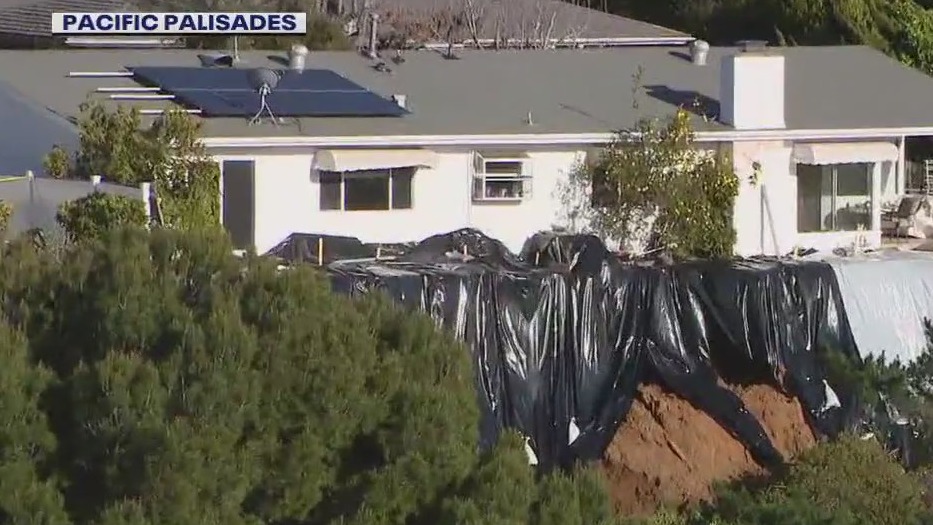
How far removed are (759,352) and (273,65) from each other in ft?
32.2

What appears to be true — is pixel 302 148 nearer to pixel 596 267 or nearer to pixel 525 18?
pixel 596 267

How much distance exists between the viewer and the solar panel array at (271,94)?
24703mm

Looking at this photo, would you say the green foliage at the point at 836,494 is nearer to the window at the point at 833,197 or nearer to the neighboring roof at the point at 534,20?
the window at the point at 833,197

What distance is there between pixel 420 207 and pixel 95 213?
20.0ft

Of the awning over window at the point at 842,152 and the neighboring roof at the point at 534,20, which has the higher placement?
the neighboring roof at the point at 534,20

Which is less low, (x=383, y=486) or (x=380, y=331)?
(x=380, y=331)

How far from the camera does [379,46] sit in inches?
1331

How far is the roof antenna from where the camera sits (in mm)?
24406

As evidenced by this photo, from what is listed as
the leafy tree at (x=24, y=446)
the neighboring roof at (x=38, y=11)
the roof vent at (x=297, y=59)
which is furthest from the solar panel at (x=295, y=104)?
the neighboring roof at (x=38, y=11)

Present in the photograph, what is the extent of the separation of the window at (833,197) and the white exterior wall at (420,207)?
11.6 feet

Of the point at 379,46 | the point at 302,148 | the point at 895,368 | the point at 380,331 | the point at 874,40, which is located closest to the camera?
the point at 380,331

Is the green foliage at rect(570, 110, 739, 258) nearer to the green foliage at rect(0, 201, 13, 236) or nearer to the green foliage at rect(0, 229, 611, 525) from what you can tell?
the green foliage at rect(0, 201, 13, 236)

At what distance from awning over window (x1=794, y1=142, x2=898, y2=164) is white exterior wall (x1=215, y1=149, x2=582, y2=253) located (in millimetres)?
3328

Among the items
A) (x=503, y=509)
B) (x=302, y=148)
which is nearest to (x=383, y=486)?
(x=503, y=509)
